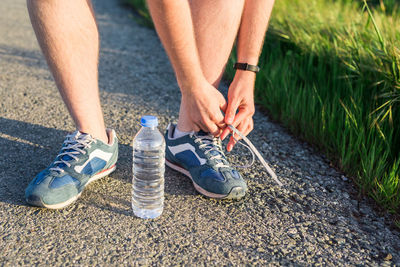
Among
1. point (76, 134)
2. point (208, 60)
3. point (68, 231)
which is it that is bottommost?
point (68, 231)

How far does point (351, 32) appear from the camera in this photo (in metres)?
3.12

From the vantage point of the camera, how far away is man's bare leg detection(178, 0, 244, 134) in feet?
7.11

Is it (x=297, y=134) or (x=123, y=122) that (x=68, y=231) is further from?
(x=297, y=134)

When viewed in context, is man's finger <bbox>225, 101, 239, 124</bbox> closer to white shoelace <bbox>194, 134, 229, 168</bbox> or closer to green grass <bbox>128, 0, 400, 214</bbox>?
white shoelace <bbox>194, 134, 229, 168</bbox>

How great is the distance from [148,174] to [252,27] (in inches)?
35.9

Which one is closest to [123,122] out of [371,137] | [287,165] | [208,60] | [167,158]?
[167,158]

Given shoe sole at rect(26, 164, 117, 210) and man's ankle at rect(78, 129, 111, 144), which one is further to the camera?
man's ankle at rect(78, 129, 111, 144)

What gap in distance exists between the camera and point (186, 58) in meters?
1.85

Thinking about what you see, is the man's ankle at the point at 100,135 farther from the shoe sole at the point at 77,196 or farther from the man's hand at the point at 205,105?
the man's hand at the point at 205,105

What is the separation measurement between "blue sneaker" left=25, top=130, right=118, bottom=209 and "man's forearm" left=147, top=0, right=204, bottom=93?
1.95 ft

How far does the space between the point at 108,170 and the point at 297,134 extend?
1333 millimetres

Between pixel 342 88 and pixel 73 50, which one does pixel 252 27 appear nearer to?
pixel 73 50

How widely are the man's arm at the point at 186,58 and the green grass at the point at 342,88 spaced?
875 mm

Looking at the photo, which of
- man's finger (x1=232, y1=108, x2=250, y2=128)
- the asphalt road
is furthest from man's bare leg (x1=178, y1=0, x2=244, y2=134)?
the asphalt road
